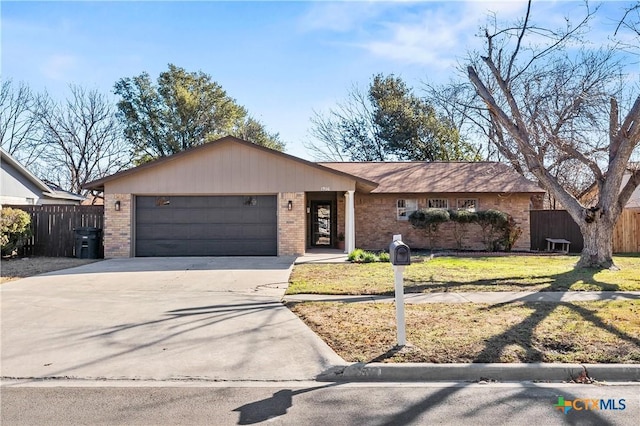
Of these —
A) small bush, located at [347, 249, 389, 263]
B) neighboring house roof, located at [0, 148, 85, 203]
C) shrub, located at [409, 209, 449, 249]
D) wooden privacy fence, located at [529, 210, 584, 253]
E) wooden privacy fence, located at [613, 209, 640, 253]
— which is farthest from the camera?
neighboring house roof, located at [0, 148, 85, 203]

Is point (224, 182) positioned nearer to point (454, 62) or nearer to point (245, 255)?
point (245, 255)

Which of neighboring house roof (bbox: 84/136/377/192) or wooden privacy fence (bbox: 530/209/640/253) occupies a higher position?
neighboring house roof (bbox: 84/136/377/192)

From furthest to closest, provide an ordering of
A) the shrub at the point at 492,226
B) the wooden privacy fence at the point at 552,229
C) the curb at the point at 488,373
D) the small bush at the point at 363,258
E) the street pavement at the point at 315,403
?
1. the wooden privacy fence at the point at 552,229
2. the shrub at the point at 492,226
3. the small bush at the point at 363,258
4. the curb at the point at 488,373
5. the street pavement at the point at 315,403

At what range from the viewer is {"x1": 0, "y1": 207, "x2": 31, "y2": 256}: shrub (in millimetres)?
13820

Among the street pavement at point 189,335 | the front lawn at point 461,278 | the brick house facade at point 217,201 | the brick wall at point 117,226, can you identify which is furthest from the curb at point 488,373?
the brick wall at point 117,226

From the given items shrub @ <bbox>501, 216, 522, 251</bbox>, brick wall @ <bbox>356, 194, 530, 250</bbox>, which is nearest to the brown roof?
brick wall @ <bbox>356, 194, 530, 250</bbox>

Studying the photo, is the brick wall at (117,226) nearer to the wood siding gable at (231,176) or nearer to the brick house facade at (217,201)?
the brick house facade at (217,201)

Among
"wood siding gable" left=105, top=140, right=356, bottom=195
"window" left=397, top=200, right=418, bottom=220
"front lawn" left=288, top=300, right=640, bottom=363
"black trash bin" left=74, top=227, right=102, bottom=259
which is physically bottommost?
"front lawn" left=288, top=300, right=640, bottom=363

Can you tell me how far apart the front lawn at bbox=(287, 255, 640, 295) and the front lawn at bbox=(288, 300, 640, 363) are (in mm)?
1429

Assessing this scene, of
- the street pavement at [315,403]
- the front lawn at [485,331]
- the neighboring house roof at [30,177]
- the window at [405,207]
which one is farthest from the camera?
the neighboring house roof at [30,177]

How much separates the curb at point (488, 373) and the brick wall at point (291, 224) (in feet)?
35.3

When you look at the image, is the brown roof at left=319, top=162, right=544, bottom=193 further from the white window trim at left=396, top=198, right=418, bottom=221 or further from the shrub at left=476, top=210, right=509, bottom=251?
the shrub at left=476, top=210, right=509, bottom=251

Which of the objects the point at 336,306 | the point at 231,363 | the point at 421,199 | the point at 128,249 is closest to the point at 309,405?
the point at 231,363

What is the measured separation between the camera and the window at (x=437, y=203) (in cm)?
1858
